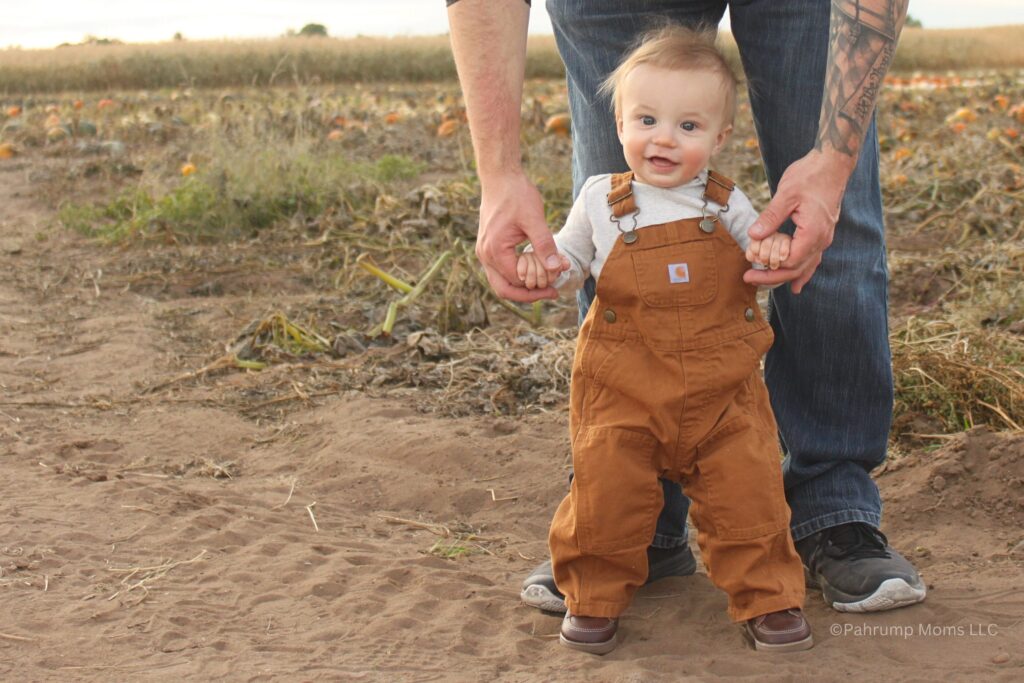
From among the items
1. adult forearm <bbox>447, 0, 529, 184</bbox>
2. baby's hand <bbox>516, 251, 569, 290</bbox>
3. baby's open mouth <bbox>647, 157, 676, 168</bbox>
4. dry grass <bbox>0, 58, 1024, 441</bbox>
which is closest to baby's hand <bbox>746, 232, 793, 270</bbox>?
baby's open mouth <bbox>647, 157, 676, 168</bbox>

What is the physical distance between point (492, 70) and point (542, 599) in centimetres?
109

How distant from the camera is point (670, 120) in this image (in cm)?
219

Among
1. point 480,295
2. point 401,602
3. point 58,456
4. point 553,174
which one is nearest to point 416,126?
point 553,174

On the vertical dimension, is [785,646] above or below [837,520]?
below

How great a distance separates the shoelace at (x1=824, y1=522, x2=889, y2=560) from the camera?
253 centimetres

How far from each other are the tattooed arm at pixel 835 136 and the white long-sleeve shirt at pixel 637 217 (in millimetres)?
100

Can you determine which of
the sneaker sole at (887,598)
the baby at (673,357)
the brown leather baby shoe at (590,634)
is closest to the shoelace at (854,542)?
the sneaker sole at (887,598)

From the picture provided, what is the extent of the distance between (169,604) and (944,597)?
1622 mm

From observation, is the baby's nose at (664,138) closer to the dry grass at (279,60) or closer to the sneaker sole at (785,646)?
the sneaker sole at (785,646)

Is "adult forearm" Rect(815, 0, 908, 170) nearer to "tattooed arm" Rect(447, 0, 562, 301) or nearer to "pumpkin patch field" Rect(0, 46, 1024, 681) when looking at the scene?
"tattooed arm" Rect(447, 0, 562, 301)

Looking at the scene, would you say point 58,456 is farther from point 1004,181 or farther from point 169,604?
point 1004,181

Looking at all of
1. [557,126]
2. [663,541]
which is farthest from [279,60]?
[663,541]

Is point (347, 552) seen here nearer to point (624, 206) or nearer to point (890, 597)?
point (624, 206)

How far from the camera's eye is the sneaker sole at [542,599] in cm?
248
